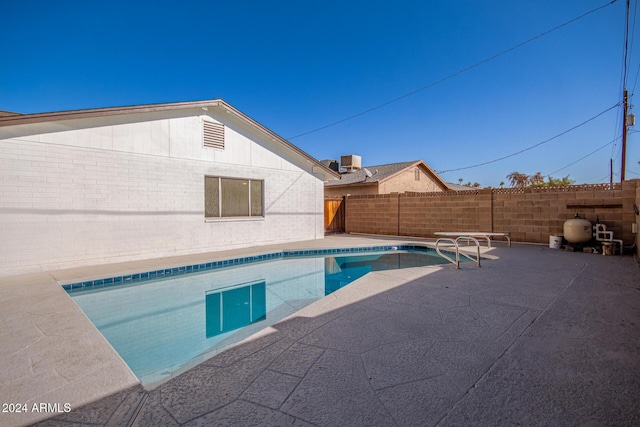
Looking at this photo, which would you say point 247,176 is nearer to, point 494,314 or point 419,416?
point 494,314

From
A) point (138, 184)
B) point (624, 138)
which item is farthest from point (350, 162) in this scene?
point (138, 184)

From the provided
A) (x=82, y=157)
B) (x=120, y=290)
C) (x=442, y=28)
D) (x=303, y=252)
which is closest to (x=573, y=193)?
(x=442, y=28)

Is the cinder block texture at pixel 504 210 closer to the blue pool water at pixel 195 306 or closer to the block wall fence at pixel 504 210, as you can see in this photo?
the block wall fence at pixel 504 210

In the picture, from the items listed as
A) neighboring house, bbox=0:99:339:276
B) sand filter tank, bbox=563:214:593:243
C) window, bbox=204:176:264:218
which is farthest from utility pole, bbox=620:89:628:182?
window, bbox=204:176:264:218

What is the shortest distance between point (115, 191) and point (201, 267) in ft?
8.74

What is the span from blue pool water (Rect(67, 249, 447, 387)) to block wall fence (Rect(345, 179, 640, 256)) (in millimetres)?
3728

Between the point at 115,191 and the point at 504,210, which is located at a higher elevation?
the point at 115,191

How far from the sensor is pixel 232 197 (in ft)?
31.8

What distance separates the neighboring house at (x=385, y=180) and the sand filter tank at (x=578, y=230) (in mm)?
9934

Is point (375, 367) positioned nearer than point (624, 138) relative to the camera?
Yes

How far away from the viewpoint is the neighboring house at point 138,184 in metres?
6.14

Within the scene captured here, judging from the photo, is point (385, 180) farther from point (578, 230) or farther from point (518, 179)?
point (518, 179)

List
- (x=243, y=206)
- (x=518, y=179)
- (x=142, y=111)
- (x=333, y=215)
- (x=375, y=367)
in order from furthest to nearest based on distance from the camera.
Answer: (x=518, y=179) < (x=333, y=215) < (x=243, y=206) < (x=142, y=111) < (x=375, y=367)

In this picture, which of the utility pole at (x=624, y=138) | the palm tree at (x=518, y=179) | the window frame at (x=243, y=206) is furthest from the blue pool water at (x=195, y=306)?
the palm tree at (x=518, y=179)
